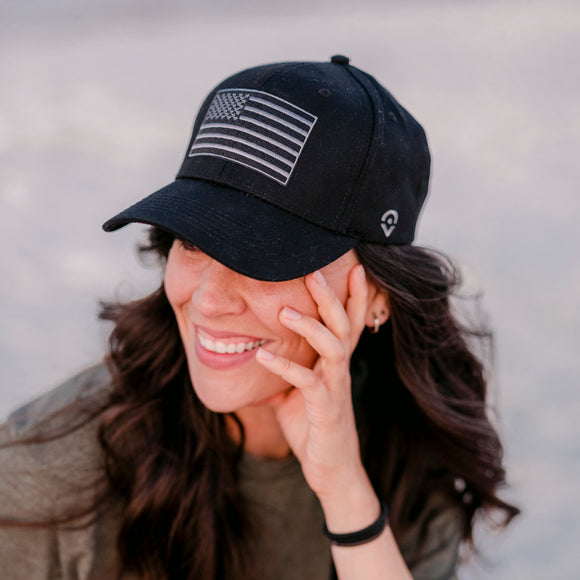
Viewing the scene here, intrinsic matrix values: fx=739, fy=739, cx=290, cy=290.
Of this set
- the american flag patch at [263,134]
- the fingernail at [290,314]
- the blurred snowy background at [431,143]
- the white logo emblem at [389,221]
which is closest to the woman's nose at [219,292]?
the fingernail at [290,314]

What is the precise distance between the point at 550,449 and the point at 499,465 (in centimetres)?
119

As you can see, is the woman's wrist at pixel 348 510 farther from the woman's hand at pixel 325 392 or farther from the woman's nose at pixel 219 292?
the woman's nose at pixel 219 292

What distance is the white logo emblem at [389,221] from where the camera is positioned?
1.85m

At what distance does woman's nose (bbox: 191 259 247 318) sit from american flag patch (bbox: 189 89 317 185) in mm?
259

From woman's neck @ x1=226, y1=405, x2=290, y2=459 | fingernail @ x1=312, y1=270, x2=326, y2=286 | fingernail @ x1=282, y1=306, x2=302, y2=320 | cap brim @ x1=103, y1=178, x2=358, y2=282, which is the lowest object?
woman's neck @ x1=226, y1=405, x2=290, y2=459

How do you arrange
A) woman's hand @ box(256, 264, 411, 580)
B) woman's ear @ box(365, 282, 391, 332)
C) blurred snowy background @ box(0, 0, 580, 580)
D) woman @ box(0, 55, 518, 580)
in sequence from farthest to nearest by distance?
1. blurred snowy background @ box(0, 0, 580, 580)
2. woman's ear @ box(365, 282, 391, 332)
3. woman's hand @ box(256, 264, 411, 580)
4. woman @ box(0, 55, 518, 580)

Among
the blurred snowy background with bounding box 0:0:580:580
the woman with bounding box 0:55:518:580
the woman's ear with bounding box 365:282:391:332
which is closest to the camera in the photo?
the woman with bounding box 0:55:518:580

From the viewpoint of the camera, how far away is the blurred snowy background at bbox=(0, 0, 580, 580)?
146 inches

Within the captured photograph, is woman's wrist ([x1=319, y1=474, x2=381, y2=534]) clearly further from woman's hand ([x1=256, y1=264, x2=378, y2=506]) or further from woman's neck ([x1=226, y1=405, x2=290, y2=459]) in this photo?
woman's neck ([x1=226, y1=405, x2=290, y2=459])

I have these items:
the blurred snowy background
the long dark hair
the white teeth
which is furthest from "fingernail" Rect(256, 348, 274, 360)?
the blurred snowy background

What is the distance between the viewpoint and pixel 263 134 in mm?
1687

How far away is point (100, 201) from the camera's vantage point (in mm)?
4449

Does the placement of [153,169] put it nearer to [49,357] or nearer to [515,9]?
[49,357]

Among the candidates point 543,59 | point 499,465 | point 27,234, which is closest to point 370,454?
point 499,465
